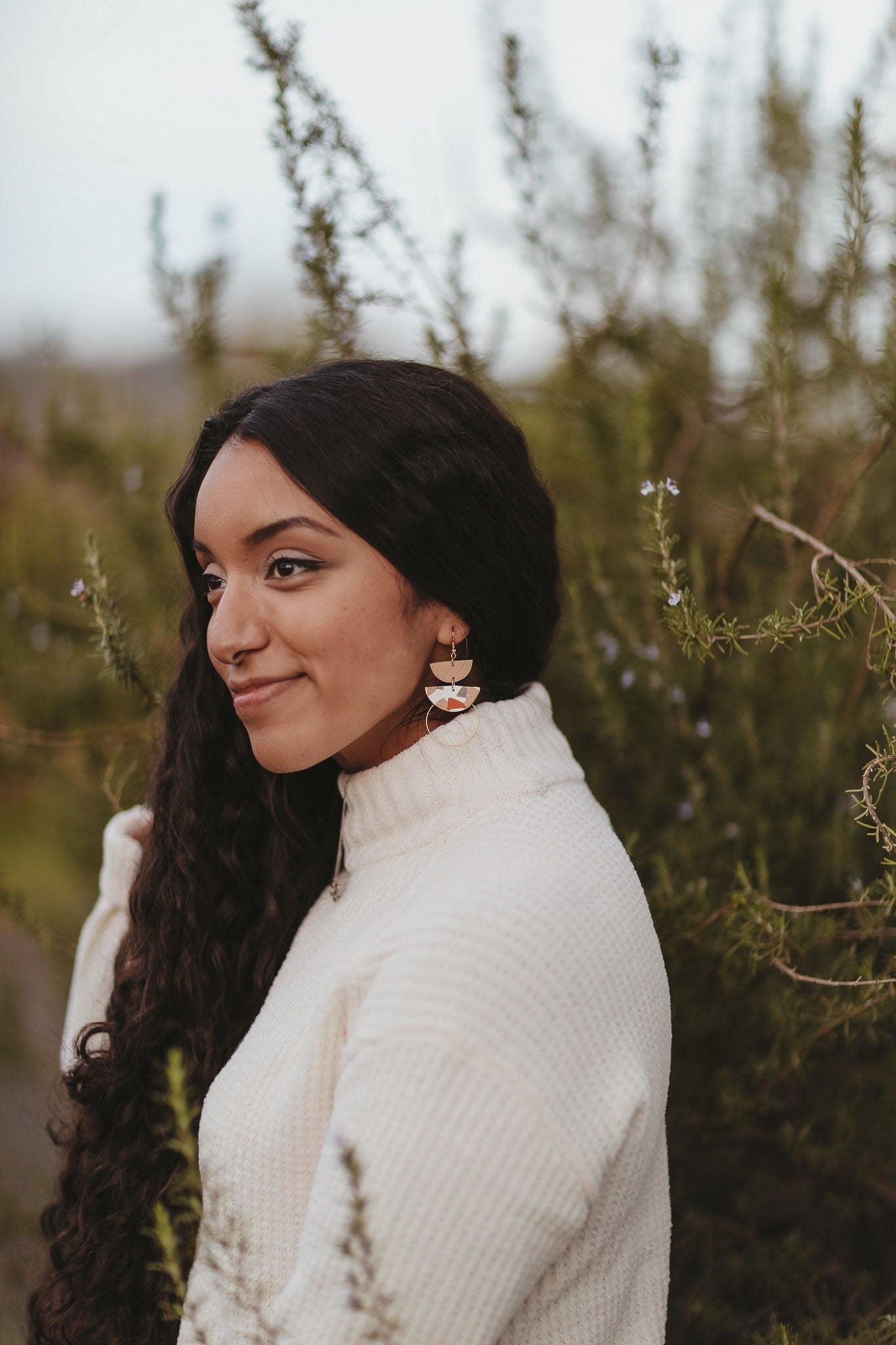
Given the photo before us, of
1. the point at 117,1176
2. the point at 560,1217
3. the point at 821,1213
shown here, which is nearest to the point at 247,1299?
the point at 560,1217

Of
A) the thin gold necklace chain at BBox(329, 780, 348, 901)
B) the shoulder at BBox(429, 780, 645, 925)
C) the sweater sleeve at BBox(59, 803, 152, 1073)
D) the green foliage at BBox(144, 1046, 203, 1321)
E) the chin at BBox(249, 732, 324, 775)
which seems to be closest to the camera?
the shoulder at BBox(429, 780, 645, 925)

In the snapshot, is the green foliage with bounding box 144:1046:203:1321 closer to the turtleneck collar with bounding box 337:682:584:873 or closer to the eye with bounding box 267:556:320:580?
the turtleneck collar with bounding box 337:682:584:873

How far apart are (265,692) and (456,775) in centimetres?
29

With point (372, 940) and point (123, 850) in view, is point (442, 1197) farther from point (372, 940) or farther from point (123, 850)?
point (123, 850)

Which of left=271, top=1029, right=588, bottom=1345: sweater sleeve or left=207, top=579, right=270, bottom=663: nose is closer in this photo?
left=271, top=1029, right=588, bottom=1345: sweater sleeve

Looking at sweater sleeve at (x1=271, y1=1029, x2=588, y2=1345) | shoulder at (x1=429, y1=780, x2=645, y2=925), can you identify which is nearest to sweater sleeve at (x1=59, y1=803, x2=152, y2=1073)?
shoulder at (x1=429, y1=780, x2=645, y2=925)

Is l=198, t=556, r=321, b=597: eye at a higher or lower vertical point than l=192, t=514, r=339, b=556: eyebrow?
lower

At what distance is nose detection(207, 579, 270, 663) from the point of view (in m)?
1.39

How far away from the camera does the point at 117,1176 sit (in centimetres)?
156

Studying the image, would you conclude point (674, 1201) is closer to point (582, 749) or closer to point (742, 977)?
point (742, 977)

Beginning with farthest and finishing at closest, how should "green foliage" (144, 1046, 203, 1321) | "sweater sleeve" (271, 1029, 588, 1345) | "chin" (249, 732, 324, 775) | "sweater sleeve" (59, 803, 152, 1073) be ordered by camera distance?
"sweater sleeve" (59, 803, 152, 1073), "chin" (249, 732, 324, 775), "green foliage" (144, 1046, 203, 1321), "sweater sleeve" (271, 1029, 588, 1345)

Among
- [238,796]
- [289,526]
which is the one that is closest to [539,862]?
[289,526]

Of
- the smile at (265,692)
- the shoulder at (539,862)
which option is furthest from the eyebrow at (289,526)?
the shoulder at (539,862)

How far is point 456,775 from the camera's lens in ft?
4.44
